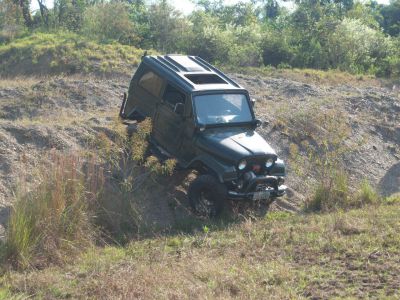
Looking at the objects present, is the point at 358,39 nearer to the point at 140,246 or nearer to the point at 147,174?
the point at 147,174

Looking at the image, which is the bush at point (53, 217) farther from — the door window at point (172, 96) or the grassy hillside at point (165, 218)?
the door window at point (172, 96)

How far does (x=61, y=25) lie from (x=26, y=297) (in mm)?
28284

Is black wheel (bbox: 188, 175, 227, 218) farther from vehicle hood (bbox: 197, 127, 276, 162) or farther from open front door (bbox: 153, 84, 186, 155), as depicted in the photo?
open front door (bbox: 153, 84, 186, 155)

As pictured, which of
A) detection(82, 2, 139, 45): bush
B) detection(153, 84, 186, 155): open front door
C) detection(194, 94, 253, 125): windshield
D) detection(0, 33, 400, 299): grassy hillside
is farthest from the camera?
detection(82, 2, 139, 45): bush

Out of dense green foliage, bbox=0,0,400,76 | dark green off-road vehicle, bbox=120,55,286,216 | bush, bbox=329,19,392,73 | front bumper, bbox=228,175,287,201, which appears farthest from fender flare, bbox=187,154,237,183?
bush, bbox=329,19,392,73

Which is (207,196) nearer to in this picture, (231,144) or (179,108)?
(231,144)

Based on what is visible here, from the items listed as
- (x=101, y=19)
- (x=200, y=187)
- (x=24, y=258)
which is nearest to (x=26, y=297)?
(x=24, y=258)

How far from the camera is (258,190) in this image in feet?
34.7

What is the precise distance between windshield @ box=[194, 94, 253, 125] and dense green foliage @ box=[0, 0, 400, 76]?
1465cm

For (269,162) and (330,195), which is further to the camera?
(330,195)

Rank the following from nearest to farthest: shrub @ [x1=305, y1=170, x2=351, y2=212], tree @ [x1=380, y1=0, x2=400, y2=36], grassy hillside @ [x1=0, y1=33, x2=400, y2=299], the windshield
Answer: grassy hillside @ [x1=0, y1=33, x2=400, y2=299] < the windshield < shrub @ [x1=305, y1=170, x2=351, y2=212] < tree @ [x1=380, y1=0, x2=400, y2=36]

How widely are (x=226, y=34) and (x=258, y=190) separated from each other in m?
18.8

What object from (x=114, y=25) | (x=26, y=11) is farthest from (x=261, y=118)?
(x=26, y=11)

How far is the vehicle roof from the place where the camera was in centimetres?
1141
